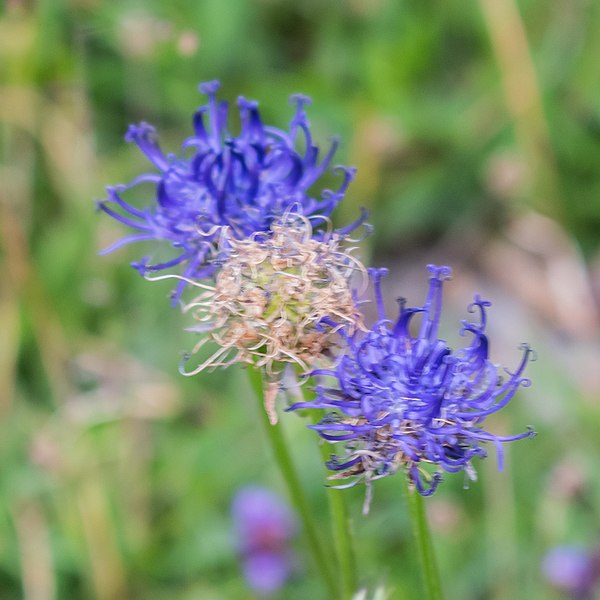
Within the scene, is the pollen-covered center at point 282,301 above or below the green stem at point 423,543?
above

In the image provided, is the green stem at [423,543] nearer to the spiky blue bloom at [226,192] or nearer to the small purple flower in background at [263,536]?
the spiky blue bloom at [226,192]

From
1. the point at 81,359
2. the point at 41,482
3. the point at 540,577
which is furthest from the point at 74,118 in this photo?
the point at 540,577

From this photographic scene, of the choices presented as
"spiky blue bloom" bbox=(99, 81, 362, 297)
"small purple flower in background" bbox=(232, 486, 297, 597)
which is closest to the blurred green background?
"small purple flower in background" bbox=(232, 486, 297, 597)

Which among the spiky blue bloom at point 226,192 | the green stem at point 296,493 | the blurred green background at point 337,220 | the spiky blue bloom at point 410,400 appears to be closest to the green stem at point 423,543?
the spiky blue bloom at point 410,400

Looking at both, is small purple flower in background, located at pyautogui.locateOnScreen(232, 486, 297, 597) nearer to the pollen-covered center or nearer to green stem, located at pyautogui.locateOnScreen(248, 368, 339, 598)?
green stem, located at pyautogui.locateOnScreen(248, 368, 339, 598)

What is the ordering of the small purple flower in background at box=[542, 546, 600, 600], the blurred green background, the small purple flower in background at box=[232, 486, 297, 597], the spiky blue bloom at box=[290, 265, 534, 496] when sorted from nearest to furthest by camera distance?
the spiky blue bloom at box=[290, 265, 534, 496], the small purple flower in background at box=[542, 546, 600, 600], the small purple flower in background at box=[232, 486, 297, 597], the blurred green background

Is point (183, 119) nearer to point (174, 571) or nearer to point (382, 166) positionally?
point (382, 166)
